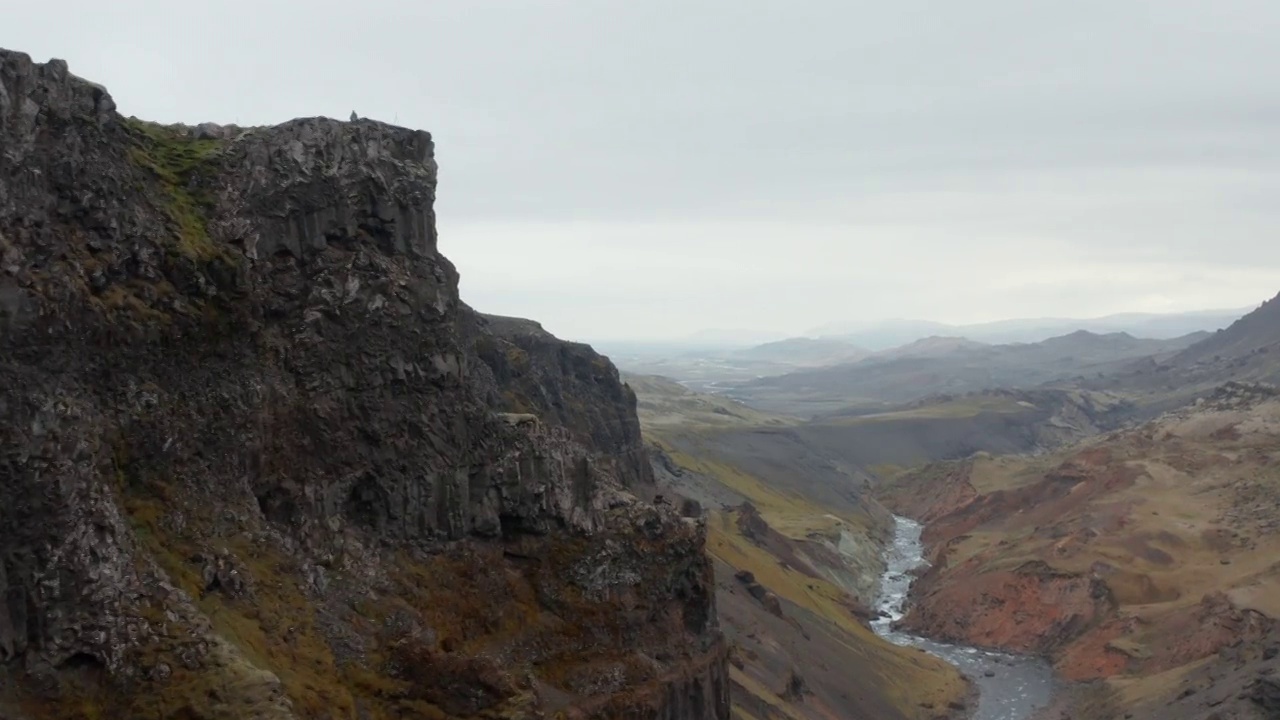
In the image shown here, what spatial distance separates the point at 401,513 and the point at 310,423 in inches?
148

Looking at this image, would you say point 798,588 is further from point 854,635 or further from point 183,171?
point 183,171

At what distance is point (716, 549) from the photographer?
264 feet

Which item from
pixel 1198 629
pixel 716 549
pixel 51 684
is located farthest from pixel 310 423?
pixel 1198 629

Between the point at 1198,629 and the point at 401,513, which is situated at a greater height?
the point at 401,513

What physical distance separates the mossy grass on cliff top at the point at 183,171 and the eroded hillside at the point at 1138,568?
5485cm

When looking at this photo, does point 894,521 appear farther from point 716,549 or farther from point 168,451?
point 168,451

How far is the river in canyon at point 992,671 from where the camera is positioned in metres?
74.2

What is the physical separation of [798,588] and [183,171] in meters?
69.7

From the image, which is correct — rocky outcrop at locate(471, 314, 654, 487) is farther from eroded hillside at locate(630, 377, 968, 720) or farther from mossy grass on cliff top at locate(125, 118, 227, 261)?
mossy grass on cliff top at locate(125, 118, 227, 261)

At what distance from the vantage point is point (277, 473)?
1085 inches

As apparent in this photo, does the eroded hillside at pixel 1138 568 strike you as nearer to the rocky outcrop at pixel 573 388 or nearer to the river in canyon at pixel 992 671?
the river in canyon at pixel 992 671

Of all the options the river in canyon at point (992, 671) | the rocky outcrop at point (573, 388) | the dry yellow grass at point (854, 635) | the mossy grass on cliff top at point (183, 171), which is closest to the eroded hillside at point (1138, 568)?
the river in canyon at point (992, 671)

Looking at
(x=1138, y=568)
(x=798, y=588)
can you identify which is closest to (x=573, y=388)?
A: (x=798, y=588)

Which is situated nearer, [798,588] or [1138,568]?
[798,588]
